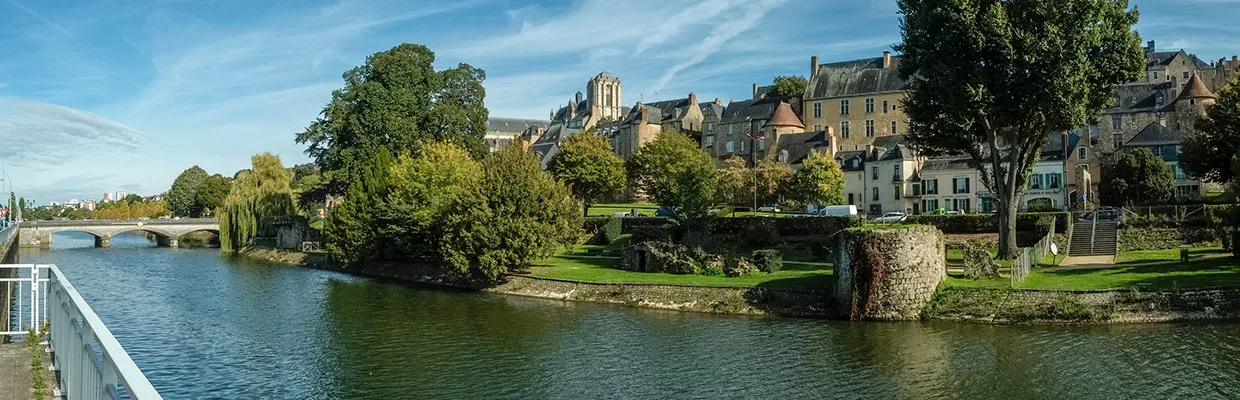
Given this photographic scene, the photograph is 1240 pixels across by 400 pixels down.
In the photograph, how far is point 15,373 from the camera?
11219 mm

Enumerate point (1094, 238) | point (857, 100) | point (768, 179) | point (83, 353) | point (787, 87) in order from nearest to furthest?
point (83, 353) < point (1094, 238) < point (768, 179) < point (857, 100) < point (787, 87)

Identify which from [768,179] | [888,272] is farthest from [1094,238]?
[768,179]

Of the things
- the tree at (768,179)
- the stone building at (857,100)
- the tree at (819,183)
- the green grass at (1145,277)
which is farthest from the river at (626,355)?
the stone building at (857,100)

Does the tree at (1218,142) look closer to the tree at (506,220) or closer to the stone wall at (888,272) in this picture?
the stone wall at (888,272)

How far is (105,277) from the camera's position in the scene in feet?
182

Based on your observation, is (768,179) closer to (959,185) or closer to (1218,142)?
(959,185)

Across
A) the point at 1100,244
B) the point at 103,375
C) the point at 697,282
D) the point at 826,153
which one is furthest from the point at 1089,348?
the point at 826,153

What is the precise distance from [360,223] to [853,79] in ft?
210

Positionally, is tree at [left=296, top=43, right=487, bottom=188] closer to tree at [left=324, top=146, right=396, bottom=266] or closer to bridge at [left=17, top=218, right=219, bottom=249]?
tree at [left=324, top=146, right=396, bottom=266]

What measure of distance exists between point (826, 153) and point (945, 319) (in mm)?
56118

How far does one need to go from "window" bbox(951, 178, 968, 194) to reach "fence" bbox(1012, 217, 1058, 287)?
83.2ft

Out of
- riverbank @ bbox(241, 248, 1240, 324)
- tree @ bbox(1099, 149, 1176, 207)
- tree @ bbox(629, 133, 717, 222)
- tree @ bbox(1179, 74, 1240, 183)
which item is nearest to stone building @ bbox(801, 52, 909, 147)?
tree @ bbox(629, 133, 717, 222)

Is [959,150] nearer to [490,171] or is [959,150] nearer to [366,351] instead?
[490,171]

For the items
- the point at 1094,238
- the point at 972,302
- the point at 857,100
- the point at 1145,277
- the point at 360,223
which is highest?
the point at 857,100
